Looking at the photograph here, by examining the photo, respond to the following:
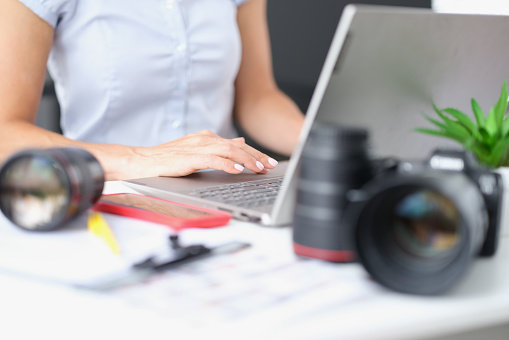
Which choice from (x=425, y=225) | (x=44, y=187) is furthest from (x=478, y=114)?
(x=44, y=187)

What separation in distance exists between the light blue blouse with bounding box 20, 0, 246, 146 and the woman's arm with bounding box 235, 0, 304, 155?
0.58 feet

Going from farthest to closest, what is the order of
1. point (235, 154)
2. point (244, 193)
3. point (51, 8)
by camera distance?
point (51, 8)
point (235, 154)
point (244, 193)

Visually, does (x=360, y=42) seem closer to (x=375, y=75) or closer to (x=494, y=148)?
(x=375, y=75)

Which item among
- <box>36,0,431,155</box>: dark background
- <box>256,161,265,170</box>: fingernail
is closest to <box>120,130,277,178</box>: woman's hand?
<box>256,161,265,170</box>: fingernail

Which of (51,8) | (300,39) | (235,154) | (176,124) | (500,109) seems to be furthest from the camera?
(300,39)

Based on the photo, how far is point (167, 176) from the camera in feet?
2.96

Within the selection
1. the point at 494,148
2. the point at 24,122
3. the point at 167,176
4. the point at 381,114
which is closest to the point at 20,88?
the point at 24,122

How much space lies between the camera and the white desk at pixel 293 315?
0.38 meters

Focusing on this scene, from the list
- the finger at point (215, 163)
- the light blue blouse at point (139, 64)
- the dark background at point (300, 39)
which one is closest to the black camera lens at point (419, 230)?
the finger at point (215, 163)

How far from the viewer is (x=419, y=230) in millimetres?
471

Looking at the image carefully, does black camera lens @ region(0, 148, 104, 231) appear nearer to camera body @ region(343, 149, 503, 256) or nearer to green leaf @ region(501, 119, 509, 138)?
camera body @ region(343, 149, 503, 256)

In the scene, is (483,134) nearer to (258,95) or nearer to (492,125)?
(492,125)

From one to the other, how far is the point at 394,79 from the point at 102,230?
348mm

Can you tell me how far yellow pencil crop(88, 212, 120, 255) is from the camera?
0.56 meters
